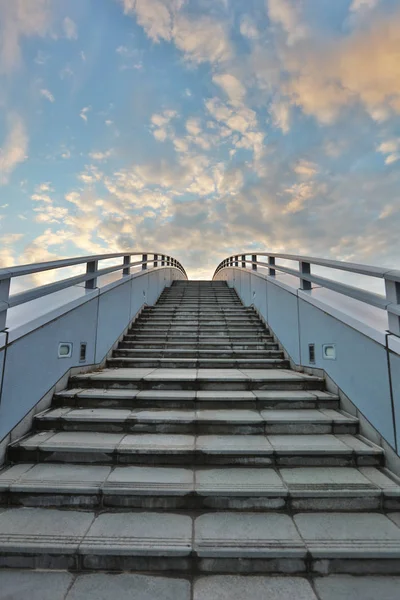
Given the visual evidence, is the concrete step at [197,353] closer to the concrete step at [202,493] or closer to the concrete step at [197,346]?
the concrete step at [197,346]

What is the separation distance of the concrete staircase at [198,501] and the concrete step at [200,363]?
111 centimetres

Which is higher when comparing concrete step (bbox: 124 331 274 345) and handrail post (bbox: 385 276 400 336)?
handrail post (bbox: 385 276 400 336)

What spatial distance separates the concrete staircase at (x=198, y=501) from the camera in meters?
1.49

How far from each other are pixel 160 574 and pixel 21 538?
0.83 metres

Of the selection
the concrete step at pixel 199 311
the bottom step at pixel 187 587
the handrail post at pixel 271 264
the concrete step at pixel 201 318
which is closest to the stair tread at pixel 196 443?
the bottom step at pixel 187 587

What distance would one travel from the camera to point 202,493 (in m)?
1.90

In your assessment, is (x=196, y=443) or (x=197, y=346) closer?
(x=196, y=443)

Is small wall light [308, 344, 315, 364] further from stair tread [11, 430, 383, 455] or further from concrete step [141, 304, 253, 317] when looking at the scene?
→ concrete step [141, 304, 253, 317]

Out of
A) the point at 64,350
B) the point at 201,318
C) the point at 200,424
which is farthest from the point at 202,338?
the point at 200,424

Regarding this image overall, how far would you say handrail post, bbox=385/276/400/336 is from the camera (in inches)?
90.4

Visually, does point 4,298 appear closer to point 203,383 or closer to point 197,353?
point 203,383

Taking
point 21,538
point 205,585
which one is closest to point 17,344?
point 21,538

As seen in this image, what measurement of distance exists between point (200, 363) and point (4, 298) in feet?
9.38

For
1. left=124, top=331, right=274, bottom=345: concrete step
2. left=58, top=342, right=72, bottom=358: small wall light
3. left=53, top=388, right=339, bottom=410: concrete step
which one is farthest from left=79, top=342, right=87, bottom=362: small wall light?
left=124, top=331, right=274, bottom=345: concrete step
